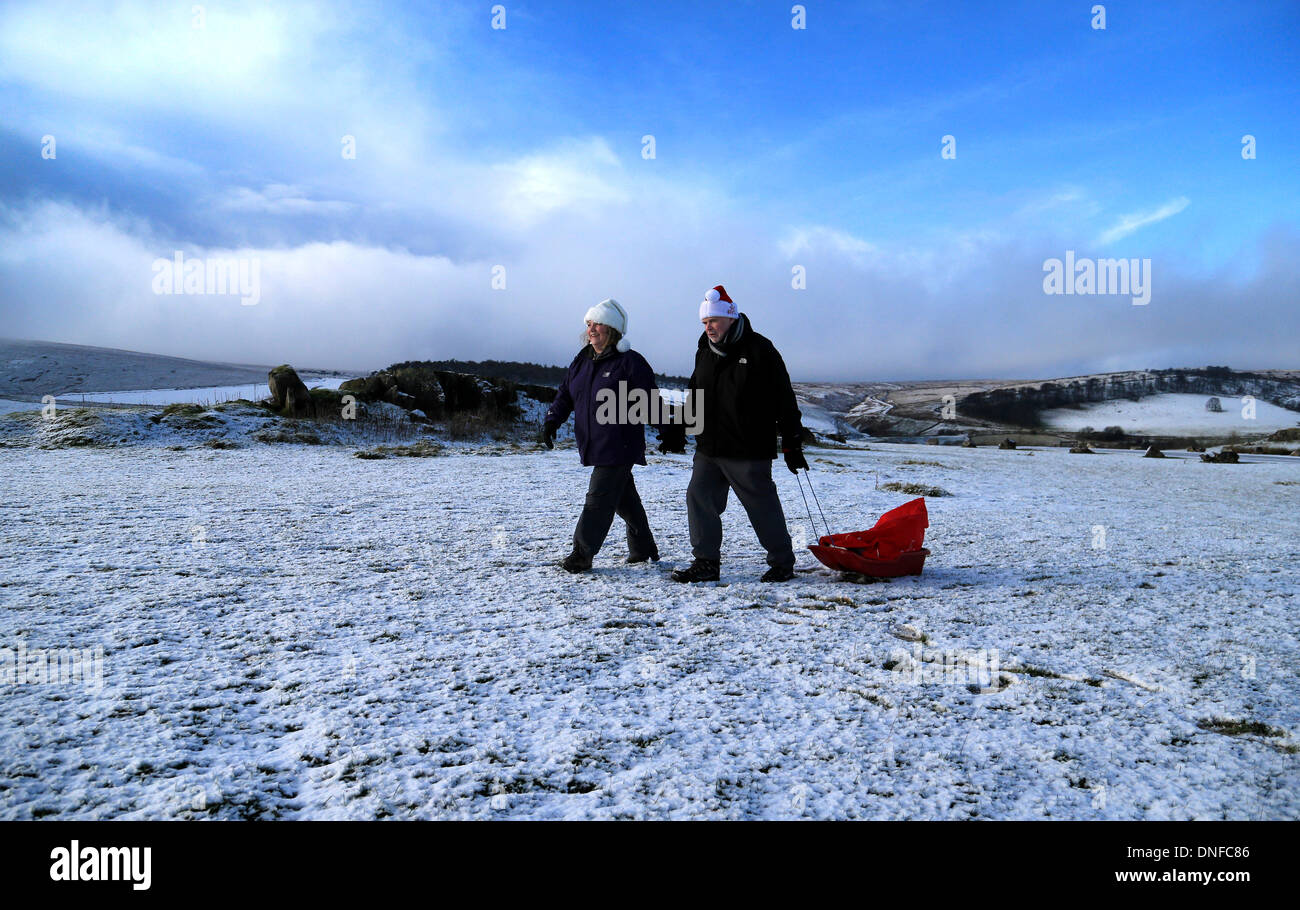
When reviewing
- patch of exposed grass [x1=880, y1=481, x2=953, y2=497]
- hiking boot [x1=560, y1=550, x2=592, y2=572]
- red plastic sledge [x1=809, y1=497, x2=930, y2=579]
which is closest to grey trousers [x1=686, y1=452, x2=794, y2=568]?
red plastic sledge [x1=809, y1=497, x2=930, y2=579]

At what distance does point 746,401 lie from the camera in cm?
485

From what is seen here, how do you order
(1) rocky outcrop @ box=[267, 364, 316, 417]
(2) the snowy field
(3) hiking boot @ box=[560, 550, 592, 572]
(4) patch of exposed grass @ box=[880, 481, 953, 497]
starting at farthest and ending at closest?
(1) rocky outcrop @ box=[267, 364, 316, 417], (4) patch of exposed grass @ box=[880, 481, 953, 497], (3) hiking boot @ box=[560, 550, 592, 572], (2) the snowy field

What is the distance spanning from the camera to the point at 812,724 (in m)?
Answer: 2.55

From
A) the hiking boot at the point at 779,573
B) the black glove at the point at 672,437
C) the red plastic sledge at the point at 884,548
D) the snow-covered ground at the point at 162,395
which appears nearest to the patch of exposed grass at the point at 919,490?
the red plastic sledge at the point at 884,548

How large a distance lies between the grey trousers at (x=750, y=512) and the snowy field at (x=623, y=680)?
285 millimetres

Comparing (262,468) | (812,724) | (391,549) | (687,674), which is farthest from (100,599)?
(262,468)

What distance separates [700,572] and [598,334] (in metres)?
2.02

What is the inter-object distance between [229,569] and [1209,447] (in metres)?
39.8

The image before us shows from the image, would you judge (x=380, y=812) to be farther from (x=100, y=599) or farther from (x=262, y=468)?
(x=262, y=468)

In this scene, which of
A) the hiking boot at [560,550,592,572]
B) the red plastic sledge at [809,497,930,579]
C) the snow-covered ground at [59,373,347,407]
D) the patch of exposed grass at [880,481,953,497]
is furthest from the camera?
the snow-covered ground at [59,373,347,407]

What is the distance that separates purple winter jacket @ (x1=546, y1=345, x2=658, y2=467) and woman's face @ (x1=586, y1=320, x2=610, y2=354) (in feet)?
0.22

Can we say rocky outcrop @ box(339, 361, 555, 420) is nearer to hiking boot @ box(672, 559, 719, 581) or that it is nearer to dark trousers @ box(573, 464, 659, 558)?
dark trousers @ box(573, 464, 659, 558)

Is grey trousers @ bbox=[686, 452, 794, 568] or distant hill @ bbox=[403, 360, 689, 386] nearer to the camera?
grey trousers @ bbox=[686, 452, 794, 568]

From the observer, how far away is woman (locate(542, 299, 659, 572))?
16.5ft
